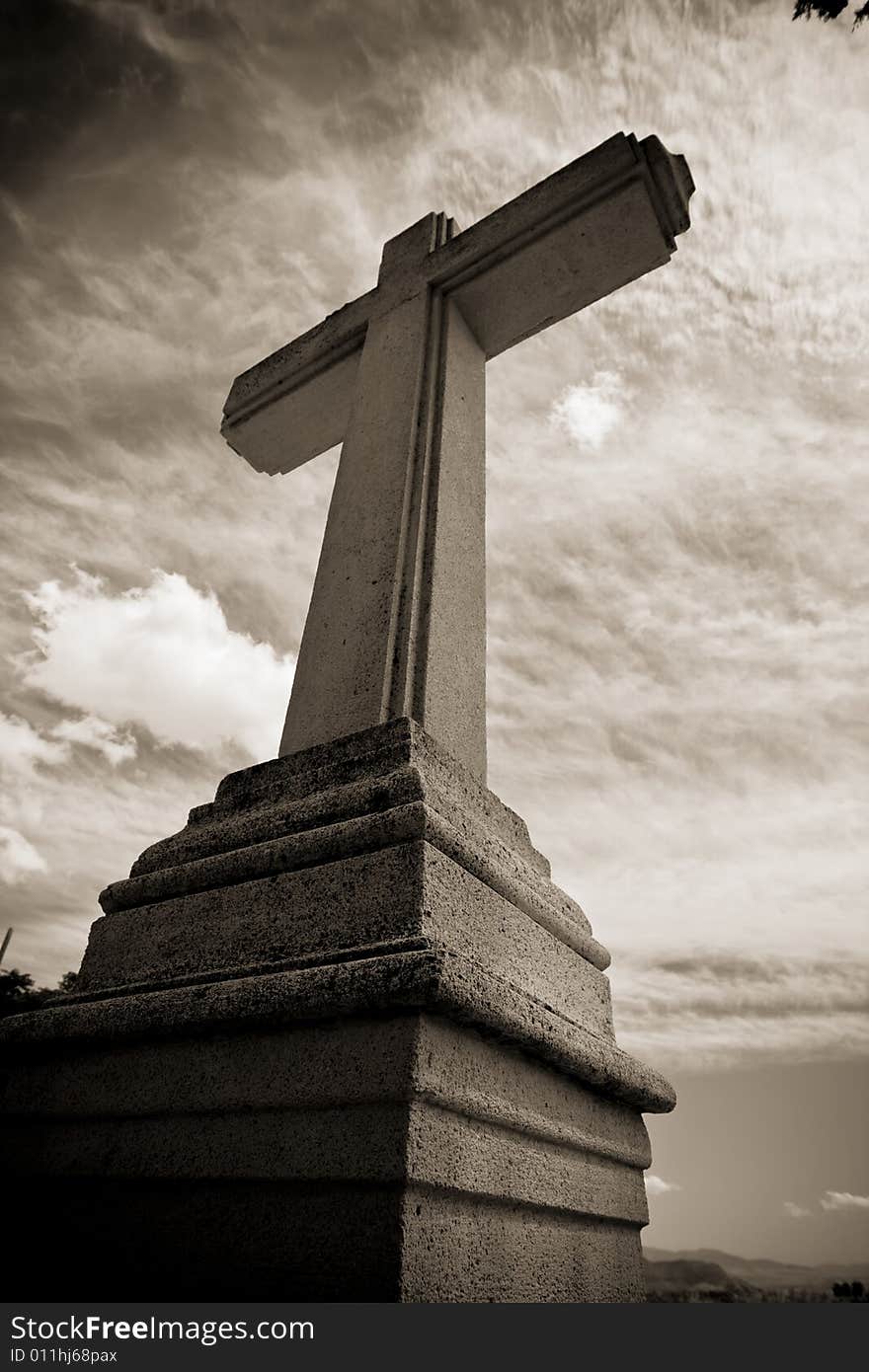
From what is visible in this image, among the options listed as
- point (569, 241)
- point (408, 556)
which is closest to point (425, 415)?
point (408, 556)

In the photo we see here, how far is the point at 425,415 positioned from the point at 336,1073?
9.87 ft

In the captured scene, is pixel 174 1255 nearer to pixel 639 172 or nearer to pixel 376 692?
pixel 376 692

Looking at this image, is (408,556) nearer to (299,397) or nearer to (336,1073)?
(336,1073)

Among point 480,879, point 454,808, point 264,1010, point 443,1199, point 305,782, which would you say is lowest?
point 443,1199

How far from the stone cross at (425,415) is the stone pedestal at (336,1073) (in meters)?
0.46

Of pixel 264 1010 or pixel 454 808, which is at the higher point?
pixel 454 808

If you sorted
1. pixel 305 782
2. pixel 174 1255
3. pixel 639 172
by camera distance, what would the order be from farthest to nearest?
pixel 639 172
pixel 305 782
pixel 174 1255

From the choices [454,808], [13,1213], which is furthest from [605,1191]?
[13,1213]

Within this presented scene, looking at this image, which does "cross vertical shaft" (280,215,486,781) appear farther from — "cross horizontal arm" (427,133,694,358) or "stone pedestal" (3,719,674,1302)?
"stone pedestal" (3,719,674,1302)

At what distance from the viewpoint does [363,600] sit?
10.7ft

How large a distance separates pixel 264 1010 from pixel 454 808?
32.0 inches

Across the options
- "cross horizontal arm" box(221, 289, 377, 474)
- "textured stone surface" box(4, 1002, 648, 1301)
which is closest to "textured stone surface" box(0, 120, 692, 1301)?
"textured stone surface" box(4, 1002, 648, 1301)

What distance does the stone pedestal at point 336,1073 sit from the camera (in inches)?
71.3

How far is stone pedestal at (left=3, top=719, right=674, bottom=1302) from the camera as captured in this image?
5.94ft
